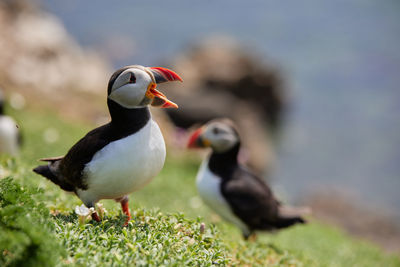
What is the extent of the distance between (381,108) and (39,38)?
14525 millimetres

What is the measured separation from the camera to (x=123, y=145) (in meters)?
3.26

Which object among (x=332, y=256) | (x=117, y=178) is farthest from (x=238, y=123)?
(x=117, y=178)

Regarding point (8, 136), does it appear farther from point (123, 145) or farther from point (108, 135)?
point (123, 145)

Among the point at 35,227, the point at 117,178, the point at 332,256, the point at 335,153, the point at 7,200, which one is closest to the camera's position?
the point at 35,227

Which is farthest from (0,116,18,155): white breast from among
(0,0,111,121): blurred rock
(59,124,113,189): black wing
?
(0,0,111,121): blurred rock

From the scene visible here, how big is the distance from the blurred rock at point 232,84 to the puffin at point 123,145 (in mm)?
9453

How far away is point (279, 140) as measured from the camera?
60.5 ft

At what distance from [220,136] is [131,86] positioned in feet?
7.58

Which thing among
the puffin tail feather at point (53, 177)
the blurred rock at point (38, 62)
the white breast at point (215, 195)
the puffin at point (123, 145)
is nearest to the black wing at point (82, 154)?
the puffin at point (123, 145)

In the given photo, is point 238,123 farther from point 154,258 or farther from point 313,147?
point 154,258

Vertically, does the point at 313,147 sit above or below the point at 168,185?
below

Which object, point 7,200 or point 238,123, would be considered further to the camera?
point 238,123

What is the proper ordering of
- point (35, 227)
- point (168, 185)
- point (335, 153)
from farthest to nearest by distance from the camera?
point (335, 153) < point (168, 185) < point (35, 227)

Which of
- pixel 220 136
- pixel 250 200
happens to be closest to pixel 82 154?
pixel 220 136
